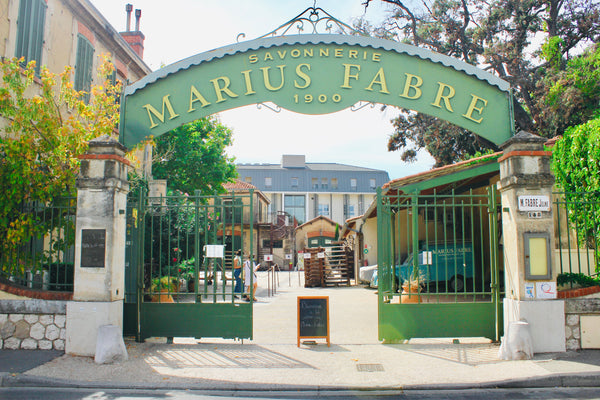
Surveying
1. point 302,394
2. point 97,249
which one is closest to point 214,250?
point 97,249

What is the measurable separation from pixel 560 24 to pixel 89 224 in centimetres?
2064

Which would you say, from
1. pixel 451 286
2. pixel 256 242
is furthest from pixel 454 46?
pixel 256 242

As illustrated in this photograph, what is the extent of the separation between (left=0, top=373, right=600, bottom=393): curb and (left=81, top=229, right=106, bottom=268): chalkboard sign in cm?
186

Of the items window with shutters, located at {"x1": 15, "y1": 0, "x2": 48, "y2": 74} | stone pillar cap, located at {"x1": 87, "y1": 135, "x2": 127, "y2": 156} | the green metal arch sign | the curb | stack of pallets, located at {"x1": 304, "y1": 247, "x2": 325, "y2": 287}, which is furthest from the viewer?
stack of pallets, located at {"x1": 304, "y1": 247, "x2": 325, "y2": 287}

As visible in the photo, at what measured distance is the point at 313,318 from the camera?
328 inches

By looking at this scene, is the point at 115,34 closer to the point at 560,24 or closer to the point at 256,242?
the point at 560,24

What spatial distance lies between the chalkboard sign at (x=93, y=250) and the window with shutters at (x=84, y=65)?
7.12 meters

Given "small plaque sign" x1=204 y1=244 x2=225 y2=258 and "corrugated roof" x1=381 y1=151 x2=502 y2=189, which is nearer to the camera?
"small plaque sign" x1=204 y1=244 x2=225 y2=258

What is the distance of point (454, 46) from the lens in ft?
74.3

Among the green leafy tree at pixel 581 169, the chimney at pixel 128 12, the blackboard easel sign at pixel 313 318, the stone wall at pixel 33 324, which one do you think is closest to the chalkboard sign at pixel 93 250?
the stone wall at pixel 33 324

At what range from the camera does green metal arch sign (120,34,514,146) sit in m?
8.16

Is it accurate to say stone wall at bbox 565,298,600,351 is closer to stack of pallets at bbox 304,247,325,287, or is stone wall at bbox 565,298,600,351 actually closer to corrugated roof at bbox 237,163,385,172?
stack of pallets at bbox 304,247,325,287

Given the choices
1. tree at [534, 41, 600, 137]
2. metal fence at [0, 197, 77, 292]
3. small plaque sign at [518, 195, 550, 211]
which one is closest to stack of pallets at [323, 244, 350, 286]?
tree at [534, 41, 600, 137]

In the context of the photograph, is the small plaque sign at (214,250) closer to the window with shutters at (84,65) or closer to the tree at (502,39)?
the window with shutters at (84,65)
